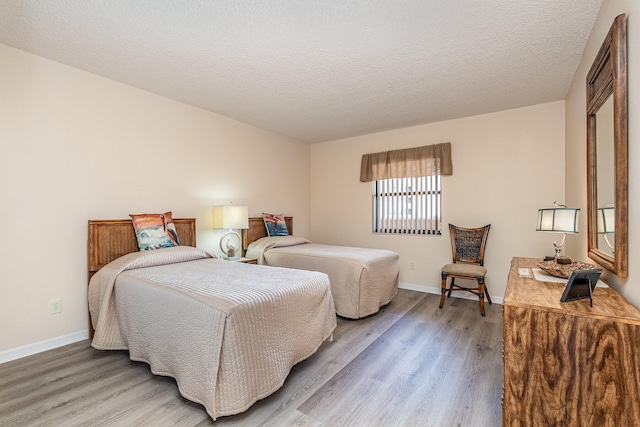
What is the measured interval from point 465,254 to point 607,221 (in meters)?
2.24

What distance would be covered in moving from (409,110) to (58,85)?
11.7ft

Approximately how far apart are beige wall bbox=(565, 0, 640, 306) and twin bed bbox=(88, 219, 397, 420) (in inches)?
68.9

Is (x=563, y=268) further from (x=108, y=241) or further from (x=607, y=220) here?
(x=108, y=241)

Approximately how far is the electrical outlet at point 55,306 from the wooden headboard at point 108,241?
0.97ft

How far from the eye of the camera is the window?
4246 millimetres

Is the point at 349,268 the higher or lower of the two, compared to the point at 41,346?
higher

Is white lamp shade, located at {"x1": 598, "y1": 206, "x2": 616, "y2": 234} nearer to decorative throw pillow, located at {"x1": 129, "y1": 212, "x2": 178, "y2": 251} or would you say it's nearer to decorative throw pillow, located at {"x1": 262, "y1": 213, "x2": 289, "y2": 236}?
decorative throw pillow, located at {"x1": 129, "y1": 212, "x2": 178, "y2": 251}

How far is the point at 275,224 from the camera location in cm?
445

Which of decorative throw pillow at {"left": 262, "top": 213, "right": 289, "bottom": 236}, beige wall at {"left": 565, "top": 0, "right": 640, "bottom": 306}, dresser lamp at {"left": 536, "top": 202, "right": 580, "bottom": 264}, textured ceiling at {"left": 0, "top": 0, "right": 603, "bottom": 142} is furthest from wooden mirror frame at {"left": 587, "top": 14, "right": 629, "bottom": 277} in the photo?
decorative throw pillow at {"left": 262, "top": 213, "right": 289, "bottom": 236}

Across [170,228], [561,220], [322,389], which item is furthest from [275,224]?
[561,220]

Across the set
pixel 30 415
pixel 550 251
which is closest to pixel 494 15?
pixel 550 251

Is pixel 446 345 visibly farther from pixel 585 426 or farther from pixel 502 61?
pixel 502 61

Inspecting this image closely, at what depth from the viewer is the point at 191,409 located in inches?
67.6

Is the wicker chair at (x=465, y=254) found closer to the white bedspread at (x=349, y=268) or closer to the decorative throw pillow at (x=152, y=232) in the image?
the white bedspread at (x=349, y=268)
